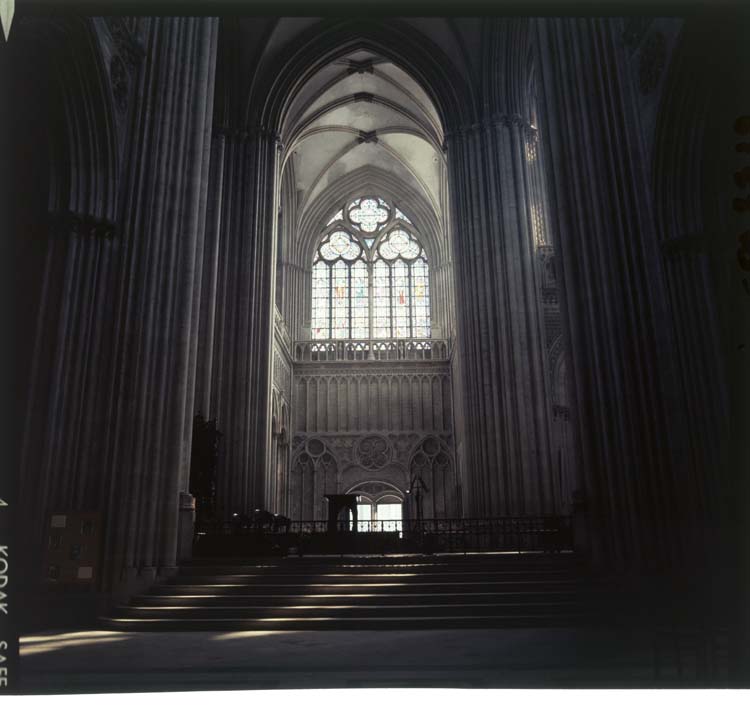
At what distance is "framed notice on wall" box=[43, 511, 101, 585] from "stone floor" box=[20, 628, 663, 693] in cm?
77

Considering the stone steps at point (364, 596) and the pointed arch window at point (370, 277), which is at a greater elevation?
the pointed arch window at point (370, 277)

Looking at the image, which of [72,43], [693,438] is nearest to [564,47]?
[693,438]

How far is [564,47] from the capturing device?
421 inches

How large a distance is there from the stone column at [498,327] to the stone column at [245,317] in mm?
5908

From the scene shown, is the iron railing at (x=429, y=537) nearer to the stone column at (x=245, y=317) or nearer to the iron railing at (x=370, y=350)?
the stone column at (x=245, y=317)

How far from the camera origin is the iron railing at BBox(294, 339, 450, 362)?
1202 inches

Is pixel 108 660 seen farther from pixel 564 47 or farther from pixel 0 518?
pixel 564 47

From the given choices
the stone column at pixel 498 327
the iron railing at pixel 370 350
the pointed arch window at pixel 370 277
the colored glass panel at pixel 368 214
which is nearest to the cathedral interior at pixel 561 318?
the stone column at pixel 498 327

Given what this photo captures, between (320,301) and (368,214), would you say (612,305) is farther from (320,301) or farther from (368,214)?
(368,214)

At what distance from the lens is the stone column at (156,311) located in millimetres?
8883

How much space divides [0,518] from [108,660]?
2001 millimetres

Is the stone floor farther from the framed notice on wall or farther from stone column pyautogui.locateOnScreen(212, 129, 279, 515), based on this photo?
stone column pyautogui.locateOnScreen(212, 129, 279, 515)

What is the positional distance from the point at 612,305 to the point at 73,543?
7.79 meters

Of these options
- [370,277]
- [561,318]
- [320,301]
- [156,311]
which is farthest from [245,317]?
[370,277]
